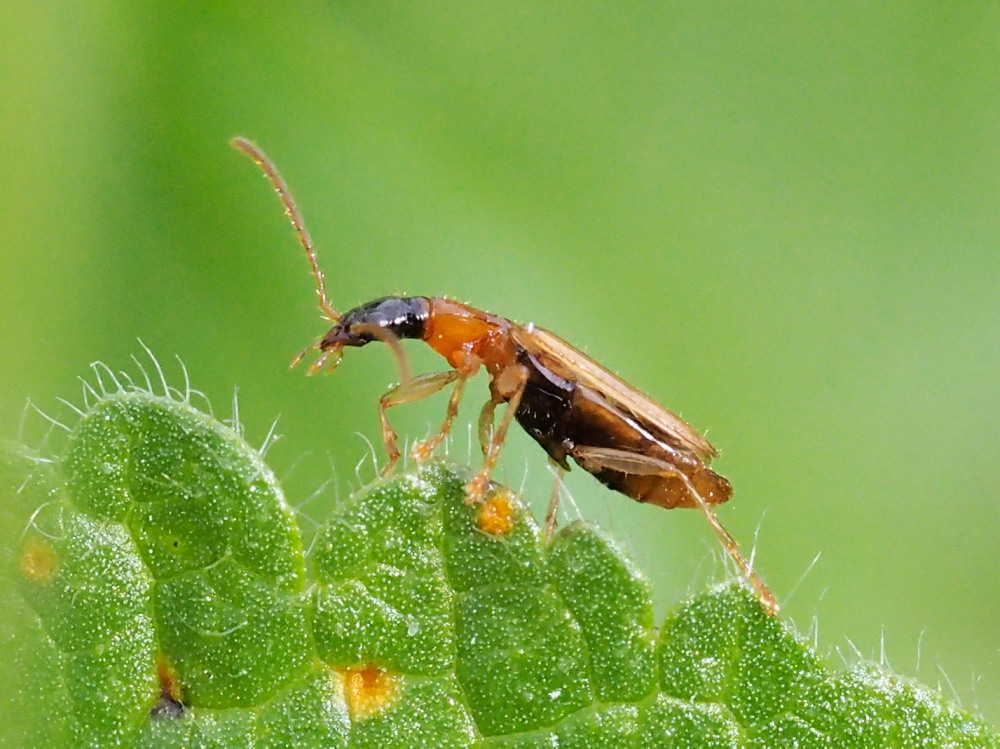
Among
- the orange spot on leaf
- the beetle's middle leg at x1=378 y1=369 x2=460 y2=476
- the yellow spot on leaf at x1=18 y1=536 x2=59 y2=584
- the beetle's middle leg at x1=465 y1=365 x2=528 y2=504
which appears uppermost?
the beetle's middle leg at x1=465 y1=365 x2=528 y2=504

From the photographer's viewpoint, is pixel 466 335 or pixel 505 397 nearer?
pixel 505 397

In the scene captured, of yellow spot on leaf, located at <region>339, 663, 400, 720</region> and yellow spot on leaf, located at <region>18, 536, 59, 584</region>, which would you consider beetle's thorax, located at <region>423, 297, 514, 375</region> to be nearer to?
yellow spot on leaf, located at <region>339, 663, 400, 720</region>

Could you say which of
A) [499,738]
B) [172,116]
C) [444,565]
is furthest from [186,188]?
[499,738]

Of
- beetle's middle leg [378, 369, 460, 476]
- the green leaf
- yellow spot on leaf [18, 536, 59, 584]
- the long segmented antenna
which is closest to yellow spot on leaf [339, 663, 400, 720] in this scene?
the green leaf

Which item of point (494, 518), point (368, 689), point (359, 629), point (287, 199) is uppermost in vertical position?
point (287, 199)

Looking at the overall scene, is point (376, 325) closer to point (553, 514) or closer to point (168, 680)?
point (553, 514)

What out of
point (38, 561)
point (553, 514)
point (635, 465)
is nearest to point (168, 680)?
point (38, 561)
